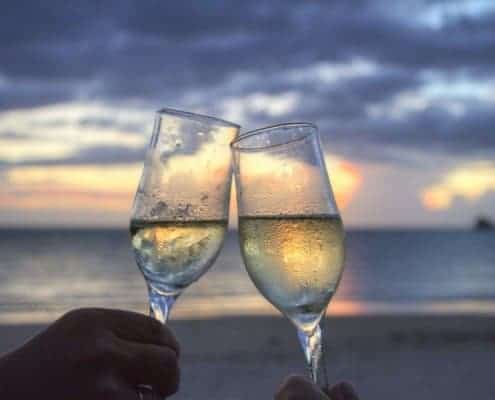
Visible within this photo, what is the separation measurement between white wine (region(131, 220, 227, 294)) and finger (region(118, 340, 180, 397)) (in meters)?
0.26

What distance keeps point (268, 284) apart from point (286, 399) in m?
0.38

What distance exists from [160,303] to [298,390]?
0.52 meters

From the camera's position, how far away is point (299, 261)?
1.34 meters

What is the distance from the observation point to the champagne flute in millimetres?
1461

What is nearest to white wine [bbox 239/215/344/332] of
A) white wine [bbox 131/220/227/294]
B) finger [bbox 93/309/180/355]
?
white wine [bbox 131/220/227/294]

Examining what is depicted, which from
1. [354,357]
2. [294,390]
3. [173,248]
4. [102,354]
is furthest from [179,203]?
[354,357]

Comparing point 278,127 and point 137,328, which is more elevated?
point 278,127

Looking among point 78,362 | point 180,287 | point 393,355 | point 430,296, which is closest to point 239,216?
point 180,287

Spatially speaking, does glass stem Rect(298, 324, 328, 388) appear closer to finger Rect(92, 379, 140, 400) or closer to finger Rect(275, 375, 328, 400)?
finger Rect(275, 375, 328, 400)

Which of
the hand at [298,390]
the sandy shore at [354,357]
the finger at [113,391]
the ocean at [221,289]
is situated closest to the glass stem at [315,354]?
the hand at [298,390]

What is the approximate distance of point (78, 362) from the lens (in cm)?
109

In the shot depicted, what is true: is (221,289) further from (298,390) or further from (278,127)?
(298,390)

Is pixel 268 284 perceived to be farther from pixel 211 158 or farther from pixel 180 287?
pixel 211 158

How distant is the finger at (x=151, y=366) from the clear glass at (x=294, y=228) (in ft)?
0.86
